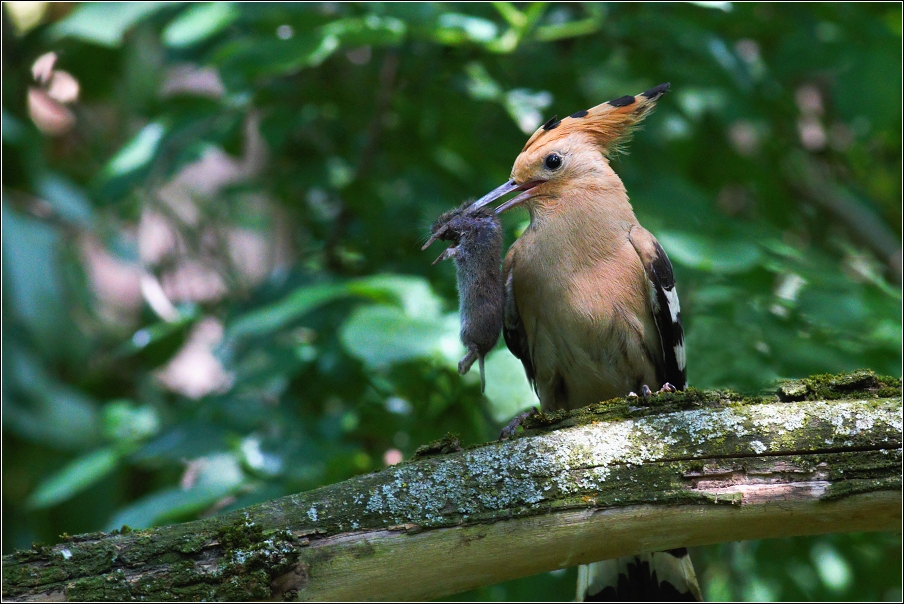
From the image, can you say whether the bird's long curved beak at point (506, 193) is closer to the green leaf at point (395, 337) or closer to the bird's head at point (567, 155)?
the bird's head at point (567, 155)

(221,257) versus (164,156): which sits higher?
(164,156)

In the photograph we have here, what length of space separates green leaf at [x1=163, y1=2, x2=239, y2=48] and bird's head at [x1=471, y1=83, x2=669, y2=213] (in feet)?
4.76

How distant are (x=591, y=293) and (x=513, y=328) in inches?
19.5

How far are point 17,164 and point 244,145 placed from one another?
5.34ft

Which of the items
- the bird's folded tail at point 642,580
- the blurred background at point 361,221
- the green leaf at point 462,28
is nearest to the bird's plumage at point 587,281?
the blurred background at point 361,221

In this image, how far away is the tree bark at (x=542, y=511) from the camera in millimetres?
2338

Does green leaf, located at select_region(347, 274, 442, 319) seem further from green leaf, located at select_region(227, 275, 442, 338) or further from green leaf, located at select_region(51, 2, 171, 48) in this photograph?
green leaf, located at select_region(51, 2, 171, 48)

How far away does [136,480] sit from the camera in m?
6.26

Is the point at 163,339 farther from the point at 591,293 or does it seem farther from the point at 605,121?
the point at 605,121

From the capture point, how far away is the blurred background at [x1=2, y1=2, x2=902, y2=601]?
3.72 metres

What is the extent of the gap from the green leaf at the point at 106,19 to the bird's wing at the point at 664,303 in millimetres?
2444

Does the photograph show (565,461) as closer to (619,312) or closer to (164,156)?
(619,312)

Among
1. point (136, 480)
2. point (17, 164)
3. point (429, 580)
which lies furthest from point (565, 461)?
point (17, 164)

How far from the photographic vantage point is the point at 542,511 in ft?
8.07
